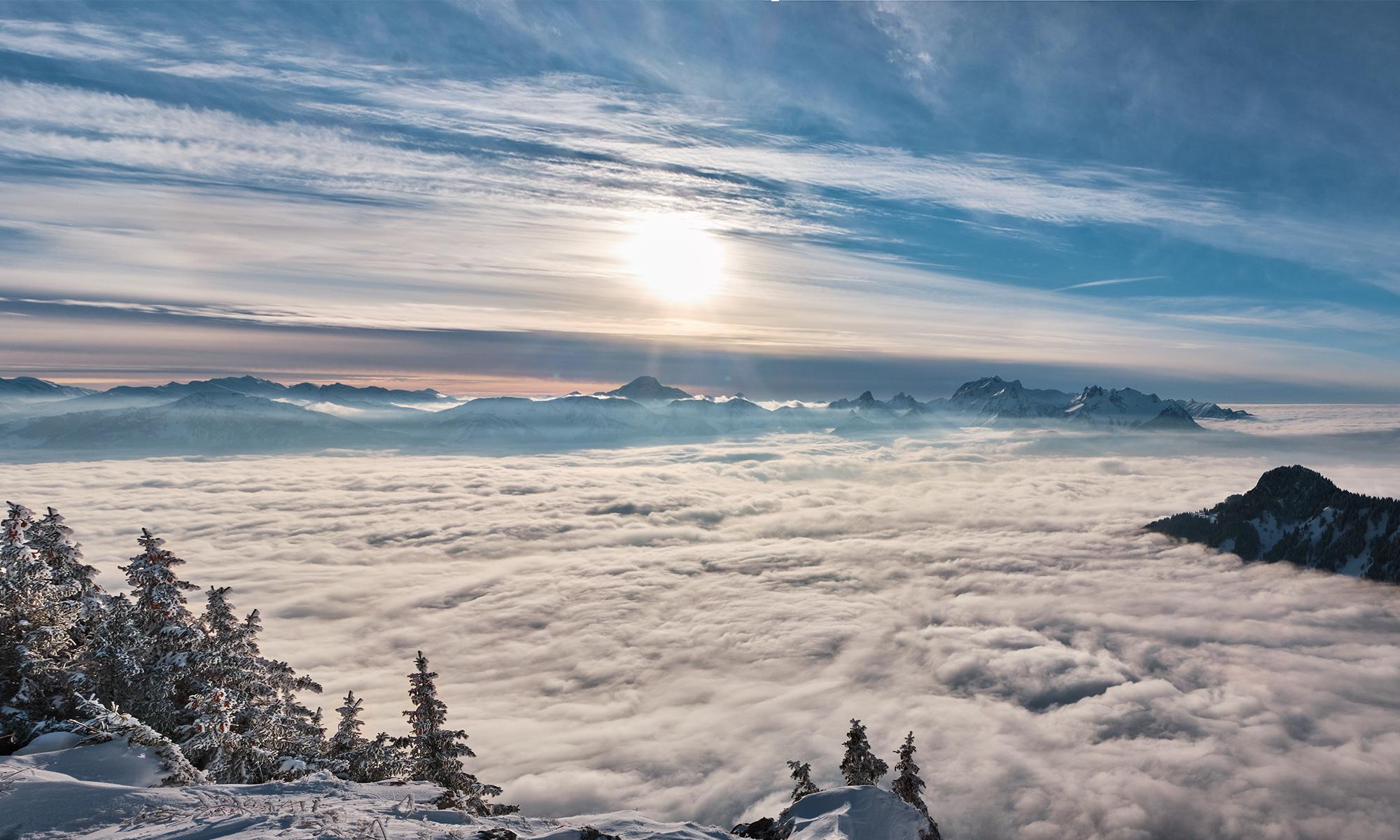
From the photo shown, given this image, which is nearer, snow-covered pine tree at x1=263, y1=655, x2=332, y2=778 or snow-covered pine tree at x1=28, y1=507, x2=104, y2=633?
snow-covered pine tree at x1=263, y1=655, x2=332, y2=778

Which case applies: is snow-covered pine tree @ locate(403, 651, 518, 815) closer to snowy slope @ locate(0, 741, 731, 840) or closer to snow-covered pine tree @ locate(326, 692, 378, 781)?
snow-covered pine tree @ locate(326, 692, 378, 781)

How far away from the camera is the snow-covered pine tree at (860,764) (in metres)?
42.8

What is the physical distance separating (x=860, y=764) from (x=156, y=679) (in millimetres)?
45686

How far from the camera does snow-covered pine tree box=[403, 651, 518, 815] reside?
3259 centimetres

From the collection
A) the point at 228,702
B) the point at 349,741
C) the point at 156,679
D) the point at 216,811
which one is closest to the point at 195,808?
the point at 216,811

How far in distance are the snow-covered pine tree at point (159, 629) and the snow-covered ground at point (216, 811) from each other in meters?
5.33

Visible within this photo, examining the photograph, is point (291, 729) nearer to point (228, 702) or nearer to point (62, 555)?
point (228, 702)

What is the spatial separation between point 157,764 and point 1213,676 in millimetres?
272156

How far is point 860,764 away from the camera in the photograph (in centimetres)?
4316

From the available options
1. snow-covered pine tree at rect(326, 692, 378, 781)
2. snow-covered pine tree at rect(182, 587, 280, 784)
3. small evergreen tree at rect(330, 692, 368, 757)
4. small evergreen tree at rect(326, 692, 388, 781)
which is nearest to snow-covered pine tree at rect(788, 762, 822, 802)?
small evergreen tree at rect(326, 692, 388, 781)

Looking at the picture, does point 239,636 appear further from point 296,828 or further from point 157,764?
point 296,828

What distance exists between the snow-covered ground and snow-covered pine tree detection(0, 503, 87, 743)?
3.55 m

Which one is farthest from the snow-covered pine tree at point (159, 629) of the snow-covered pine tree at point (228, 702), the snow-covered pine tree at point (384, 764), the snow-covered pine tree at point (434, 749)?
the snow-covered pine tree at point (434, 749)

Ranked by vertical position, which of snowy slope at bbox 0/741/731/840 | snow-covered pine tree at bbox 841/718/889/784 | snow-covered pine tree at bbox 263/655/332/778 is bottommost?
snow-covered pine tree at bbox 841/718/889/784
